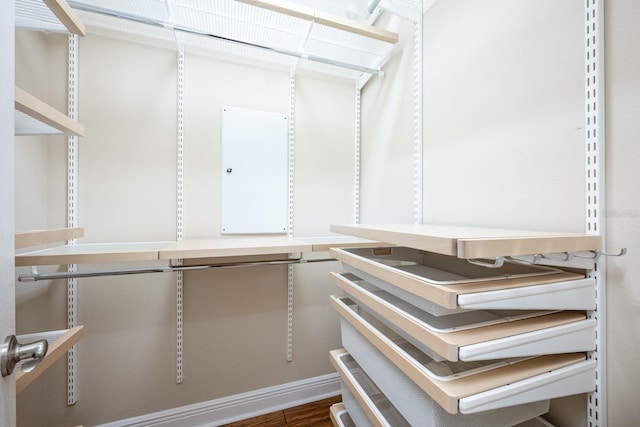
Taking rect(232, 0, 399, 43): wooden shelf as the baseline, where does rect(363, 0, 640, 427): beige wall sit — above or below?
below

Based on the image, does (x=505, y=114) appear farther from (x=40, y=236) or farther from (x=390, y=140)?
(x=40, y=236)

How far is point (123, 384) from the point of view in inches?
50.8

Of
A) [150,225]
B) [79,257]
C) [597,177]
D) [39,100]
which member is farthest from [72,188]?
[597,177]

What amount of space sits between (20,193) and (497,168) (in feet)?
5.90

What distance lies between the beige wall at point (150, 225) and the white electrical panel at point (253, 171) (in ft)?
0.20

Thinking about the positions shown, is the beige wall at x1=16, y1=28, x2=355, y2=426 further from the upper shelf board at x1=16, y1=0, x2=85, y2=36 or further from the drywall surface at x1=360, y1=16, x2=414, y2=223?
the drywall surface at x1=360, y1=16, x2=414, y2=223

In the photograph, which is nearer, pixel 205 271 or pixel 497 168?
pixel 497 168

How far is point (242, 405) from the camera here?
4.72 feet

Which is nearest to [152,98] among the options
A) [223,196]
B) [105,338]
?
[223,196]

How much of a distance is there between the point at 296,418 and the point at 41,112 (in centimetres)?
172

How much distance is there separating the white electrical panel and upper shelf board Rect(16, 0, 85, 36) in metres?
0.67

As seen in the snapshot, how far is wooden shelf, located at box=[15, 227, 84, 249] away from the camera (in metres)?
0.65

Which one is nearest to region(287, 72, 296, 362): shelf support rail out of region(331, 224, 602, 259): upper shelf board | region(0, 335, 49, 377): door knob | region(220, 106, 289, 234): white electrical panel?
region(220, 106, 289, 234): white electrical panel

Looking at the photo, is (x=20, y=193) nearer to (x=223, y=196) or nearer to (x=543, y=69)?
(x=223, y=196)
